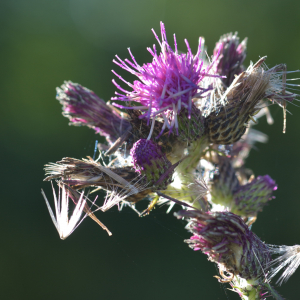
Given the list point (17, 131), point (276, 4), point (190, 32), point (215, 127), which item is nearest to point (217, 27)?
point (190, 32)

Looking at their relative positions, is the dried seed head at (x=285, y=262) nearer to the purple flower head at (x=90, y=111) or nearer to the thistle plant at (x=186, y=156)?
the thistle plant at (x=186, y=156)

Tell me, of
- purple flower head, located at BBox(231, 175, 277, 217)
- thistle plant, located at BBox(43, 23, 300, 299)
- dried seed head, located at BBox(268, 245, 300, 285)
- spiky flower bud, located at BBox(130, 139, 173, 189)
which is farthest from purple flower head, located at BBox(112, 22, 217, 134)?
purple flower head, located at BBox(231, 175, 277, 217)

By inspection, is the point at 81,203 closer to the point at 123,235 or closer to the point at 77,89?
the point at 77,89

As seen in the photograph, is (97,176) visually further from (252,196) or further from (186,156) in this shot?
(252,196)

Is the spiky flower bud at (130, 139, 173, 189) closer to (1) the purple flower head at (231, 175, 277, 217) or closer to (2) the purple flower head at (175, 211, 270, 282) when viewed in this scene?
(2) the purple flower head at (175, 211, 270, 282)

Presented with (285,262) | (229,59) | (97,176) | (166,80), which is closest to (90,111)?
(97,176)

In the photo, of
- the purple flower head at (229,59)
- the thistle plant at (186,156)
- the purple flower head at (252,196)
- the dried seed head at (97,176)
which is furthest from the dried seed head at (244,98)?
the purple flower head at (252,196)
